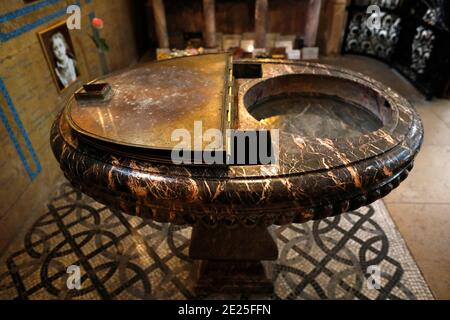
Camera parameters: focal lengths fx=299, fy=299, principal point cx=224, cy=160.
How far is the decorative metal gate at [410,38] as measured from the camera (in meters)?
4.29

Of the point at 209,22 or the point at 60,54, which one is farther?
the point at 209,22

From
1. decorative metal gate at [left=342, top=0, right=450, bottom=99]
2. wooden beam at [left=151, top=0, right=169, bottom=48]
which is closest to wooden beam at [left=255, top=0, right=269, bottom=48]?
wooden beam at [left=151, top=0, right=169, bottom=48]

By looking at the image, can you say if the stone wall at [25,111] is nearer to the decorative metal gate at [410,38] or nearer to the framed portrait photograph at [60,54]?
the framed portrait photograph at [60,54]

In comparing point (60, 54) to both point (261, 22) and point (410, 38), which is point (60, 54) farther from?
point (410, 38)

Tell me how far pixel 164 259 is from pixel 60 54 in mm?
2370

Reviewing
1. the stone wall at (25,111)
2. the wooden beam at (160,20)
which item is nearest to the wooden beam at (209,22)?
the wooden beam at (160,20)

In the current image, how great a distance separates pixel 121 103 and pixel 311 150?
1.07 metres

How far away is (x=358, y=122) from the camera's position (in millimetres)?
1973

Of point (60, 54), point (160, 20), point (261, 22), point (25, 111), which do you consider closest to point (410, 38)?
point (261, 22)

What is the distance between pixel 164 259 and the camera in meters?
2.36

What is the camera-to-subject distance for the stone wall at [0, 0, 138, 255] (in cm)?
242
